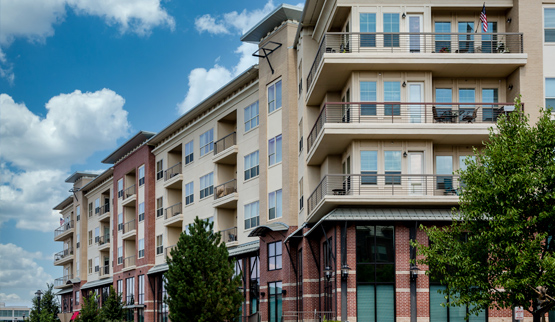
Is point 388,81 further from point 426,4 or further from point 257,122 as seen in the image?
point 257,122

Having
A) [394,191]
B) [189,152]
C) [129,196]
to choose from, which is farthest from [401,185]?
[129,196]

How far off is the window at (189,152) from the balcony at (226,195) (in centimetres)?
659

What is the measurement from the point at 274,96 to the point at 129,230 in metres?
32.4

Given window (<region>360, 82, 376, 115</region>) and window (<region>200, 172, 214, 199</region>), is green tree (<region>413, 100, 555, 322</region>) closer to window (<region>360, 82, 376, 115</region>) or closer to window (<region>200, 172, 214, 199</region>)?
window (<region>360, 82, 376, 115</region>)

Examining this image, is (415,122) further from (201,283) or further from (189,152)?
(189,152)

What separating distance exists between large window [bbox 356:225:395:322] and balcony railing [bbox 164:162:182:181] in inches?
1227

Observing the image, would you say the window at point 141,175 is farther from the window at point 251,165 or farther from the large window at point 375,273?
the large window at point 375,273

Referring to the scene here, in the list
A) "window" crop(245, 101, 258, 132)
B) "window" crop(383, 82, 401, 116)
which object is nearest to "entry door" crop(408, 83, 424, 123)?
"window" crop(383, 82, 401, 116)

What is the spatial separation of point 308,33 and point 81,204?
57.9m

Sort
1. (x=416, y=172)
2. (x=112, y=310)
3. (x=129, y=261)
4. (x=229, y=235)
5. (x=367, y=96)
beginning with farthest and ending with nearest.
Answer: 1. (x=129, y=261)
2. (x=112, y=310)
3. (x=229, y=235)
4. (x=367, y=96)
5. (x=416, y=172)

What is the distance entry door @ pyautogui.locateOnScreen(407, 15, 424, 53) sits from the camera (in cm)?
3628

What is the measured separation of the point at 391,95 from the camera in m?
36.4

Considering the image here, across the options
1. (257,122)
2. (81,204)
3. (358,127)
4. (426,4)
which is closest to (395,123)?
(358,127)

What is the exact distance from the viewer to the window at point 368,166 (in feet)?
116
